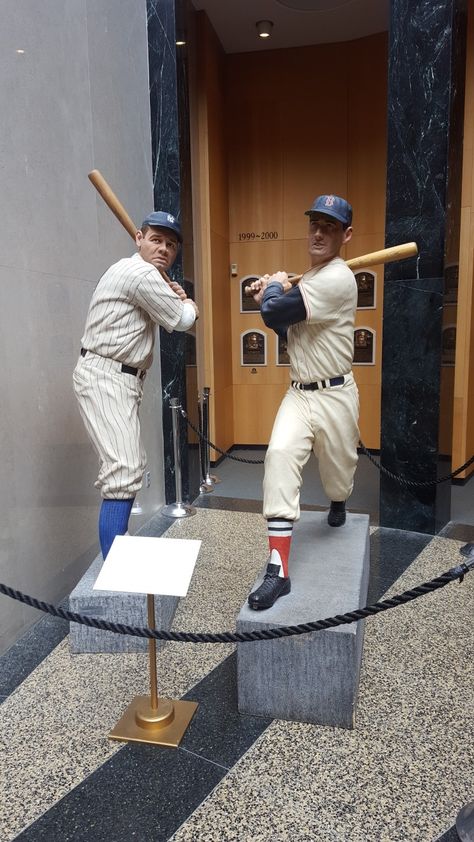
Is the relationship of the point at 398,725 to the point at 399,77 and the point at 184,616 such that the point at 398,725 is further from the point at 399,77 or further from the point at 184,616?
the point at 399,77

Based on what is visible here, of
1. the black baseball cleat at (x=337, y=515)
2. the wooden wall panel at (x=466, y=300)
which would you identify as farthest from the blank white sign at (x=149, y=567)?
the wooden wall panel at (x=466, y=300)

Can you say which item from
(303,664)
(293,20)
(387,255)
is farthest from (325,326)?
(293,20)

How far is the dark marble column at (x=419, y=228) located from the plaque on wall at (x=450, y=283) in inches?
2.2

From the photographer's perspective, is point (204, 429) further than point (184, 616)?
Yes

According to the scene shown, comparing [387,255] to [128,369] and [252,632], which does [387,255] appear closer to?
[128,369]

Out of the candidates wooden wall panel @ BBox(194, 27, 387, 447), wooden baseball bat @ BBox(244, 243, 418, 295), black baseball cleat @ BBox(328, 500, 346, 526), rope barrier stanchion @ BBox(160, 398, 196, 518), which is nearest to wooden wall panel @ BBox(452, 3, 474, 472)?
Answer: wooden wall panel @ BBox(194, 27, 387, 447)

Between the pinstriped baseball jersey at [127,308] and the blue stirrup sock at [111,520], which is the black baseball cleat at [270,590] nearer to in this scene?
the blue stirrup sock at [111,520]

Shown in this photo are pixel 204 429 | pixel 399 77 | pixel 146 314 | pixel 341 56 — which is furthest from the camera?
pixel 341 56

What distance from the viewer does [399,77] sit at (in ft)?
13.5

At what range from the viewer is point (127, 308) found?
114 inches

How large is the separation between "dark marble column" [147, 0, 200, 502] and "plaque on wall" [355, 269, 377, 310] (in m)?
2.45

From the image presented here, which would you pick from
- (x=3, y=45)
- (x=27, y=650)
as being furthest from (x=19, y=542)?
(x=3, y=45)

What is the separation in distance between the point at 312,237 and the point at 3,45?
164 cm

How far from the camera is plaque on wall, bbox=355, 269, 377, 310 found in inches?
266
